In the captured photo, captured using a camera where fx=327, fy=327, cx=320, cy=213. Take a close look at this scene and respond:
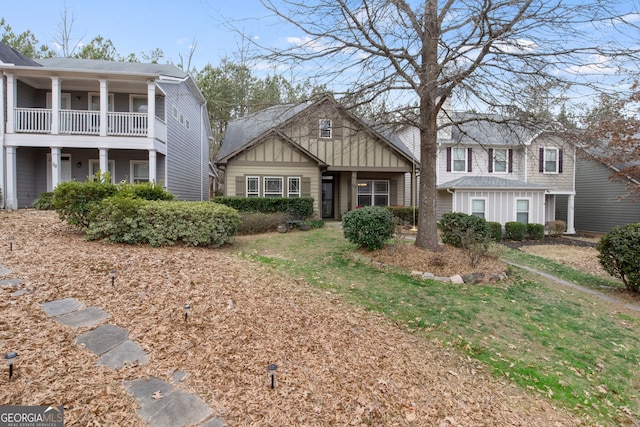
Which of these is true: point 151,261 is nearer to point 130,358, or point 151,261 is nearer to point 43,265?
point 43,265

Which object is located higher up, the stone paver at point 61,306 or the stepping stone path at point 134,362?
the stone paver at point 61,306

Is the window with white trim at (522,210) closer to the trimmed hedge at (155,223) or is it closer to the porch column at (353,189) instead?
the porch column at (353,189)

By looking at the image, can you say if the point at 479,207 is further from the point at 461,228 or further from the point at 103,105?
the point at 103,105

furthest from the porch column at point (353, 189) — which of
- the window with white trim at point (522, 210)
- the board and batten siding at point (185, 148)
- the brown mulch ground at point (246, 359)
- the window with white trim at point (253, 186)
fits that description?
the brown mulch ground at point (246, 359)

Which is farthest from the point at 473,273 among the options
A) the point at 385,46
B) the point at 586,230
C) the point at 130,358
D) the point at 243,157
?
the point at 586,230

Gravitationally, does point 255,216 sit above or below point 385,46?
below

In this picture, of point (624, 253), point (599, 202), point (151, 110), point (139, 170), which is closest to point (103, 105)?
point (151, 110)

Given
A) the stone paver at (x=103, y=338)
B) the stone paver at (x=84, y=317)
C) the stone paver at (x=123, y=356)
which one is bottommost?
the stone paver at (x=123, y=356)

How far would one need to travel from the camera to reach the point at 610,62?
6246 millimetres

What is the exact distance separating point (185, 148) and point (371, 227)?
548 inches

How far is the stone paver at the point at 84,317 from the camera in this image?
3.38 metres

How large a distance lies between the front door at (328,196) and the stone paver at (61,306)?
15.1 metres

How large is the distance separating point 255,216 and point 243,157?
3.99 metres

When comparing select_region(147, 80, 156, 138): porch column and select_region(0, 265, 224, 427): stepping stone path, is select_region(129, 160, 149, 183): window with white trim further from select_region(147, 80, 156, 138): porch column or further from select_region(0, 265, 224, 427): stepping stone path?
select_region(0, 265, 224, 427): stepping stone path
